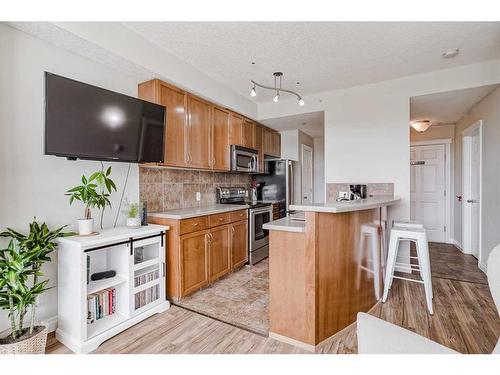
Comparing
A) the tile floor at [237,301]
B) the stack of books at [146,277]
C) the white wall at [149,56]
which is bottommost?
the tile floor at [237,301]

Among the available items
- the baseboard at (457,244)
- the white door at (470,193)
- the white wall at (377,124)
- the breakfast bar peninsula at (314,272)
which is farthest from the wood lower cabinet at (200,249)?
the baseboard at (457,244)

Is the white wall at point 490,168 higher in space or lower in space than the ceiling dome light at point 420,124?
lower

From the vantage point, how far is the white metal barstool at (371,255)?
7.34ft

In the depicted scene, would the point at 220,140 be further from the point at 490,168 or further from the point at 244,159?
the point at 490,168

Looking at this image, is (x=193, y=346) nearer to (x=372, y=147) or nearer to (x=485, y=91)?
(x=372, y=147)

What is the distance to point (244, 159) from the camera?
13.6 ft

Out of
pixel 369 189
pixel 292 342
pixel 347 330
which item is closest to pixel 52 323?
pixel 292 342

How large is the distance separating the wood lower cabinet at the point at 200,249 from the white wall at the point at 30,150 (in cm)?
92

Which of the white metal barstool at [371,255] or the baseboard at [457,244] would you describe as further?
the baseboard at [457,244]

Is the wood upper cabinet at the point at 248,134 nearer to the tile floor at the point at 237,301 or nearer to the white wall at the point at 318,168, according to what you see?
the tile floor at the point at 237,301

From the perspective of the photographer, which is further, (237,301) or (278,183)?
(278,183)

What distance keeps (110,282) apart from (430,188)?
18.9ft

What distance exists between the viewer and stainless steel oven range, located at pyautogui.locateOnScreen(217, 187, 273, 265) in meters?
3.77
